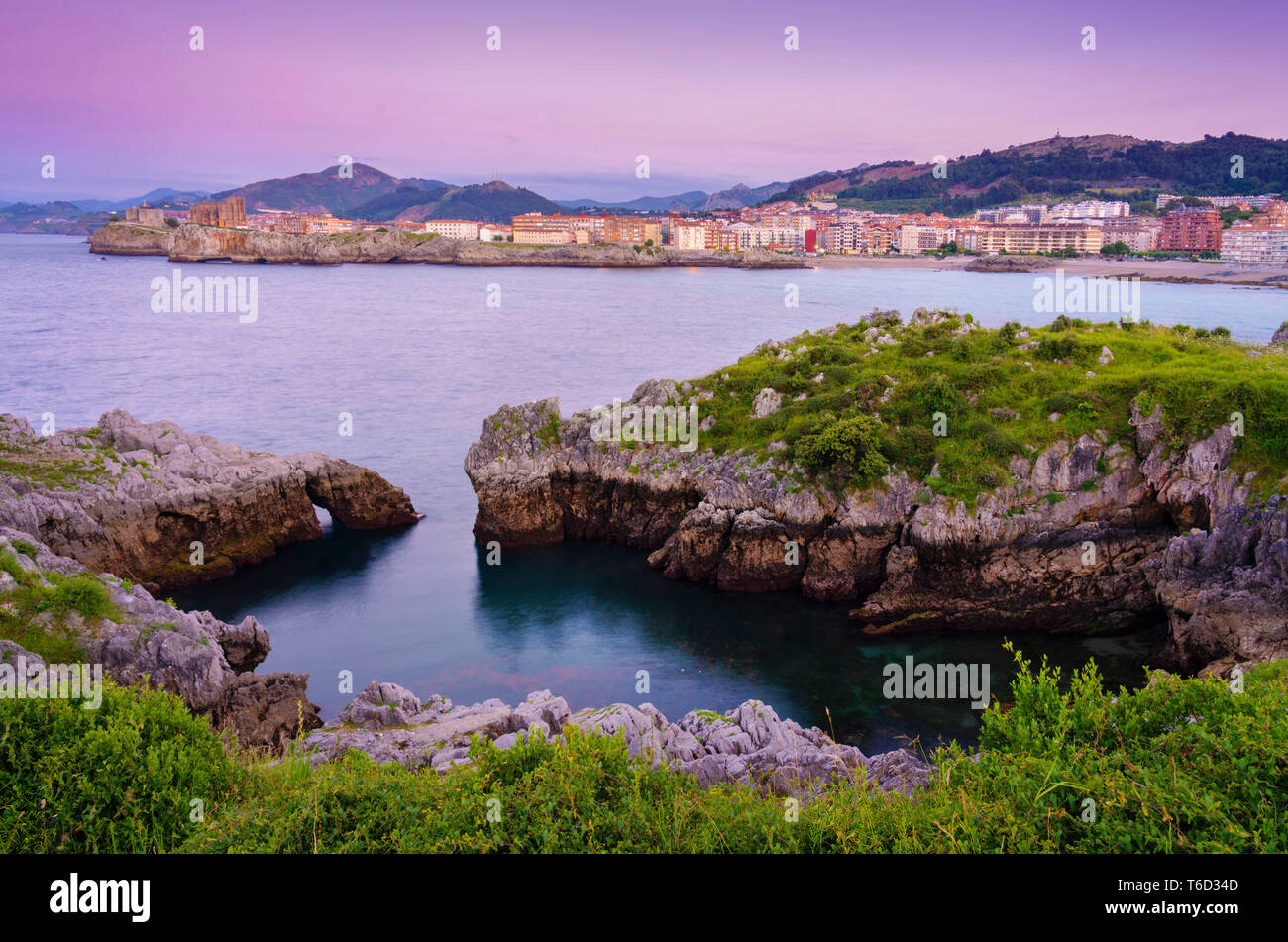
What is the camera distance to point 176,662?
19641mm

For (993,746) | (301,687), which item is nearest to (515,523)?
(301,687)

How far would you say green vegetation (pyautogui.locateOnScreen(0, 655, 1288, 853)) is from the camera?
852 centimetres

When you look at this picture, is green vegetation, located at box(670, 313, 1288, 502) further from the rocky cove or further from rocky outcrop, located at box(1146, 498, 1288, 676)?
the rocky cove

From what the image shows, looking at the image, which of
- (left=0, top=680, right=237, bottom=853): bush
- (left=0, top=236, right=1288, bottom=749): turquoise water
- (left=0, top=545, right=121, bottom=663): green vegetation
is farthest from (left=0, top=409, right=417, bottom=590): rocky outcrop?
(left=0, top=680, right=237, bottom=853): bush

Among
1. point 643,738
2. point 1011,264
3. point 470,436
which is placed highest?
point 1011,264

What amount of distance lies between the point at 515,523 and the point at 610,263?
171670 mm

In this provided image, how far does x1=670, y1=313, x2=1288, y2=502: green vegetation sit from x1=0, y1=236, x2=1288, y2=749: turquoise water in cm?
591

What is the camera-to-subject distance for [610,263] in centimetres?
19950

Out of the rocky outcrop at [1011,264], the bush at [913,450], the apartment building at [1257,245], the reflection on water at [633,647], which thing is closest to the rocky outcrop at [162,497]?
the reflection on water at [633,647]

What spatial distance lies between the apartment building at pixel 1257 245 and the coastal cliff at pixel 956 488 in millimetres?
138607

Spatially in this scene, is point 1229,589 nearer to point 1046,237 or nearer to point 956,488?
point 956,488

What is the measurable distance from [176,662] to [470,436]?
32881 mm

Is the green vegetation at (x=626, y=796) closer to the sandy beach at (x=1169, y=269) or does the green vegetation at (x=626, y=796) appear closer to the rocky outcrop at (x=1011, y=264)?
the sandy beach at (x=1169, y=269)

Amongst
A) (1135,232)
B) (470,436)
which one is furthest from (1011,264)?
(470,436)
